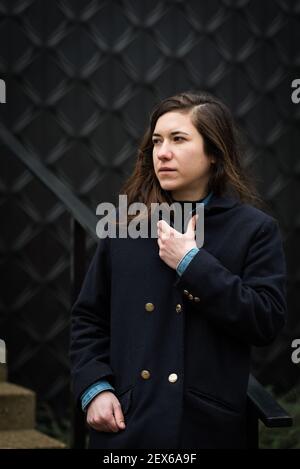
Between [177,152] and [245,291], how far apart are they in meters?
0.44

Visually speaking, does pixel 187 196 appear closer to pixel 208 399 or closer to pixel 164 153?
pixel 164 153

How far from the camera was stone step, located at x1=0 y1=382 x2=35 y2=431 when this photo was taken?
3875 mm

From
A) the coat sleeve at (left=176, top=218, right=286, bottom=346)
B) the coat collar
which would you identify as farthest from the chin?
the coat sleeve at (left=176, top=218, right=286, bottom=346)

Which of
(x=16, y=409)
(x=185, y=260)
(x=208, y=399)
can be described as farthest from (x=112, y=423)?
(x=16, y=409)

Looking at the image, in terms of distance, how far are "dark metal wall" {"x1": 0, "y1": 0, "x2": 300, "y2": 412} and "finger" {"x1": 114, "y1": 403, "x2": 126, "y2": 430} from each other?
8.84 ft

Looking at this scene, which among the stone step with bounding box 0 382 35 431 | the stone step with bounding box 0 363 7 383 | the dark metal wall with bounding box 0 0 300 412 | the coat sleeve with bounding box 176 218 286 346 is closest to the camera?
the coat sleeve with bounding box 176 218 286 346

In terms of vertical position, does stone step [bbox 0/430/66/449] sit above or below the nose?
below

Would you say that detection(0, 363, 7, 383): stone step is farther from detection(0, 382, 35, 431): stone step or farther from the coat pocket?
the coat pocket

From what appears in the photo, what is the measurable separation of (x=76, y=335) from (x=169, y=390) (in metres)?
0.34

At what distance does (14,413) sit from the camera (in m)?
3.90

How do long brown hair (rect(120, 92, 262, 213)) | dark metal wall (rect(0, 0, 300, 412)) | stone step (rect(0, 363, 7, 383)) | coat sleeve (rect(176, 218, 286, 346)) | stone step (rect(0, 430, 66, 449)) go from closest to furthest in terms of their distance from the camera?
1. coat sleeve (rect(176, 218, 286, 346))
2. long brown hair (rect(120, 92, 262, 213))
3. stone step (rect(0, 430, 66, 449))
4. stone step (rect(0, 363, 7, 383))
5. dark metal wall (rect(0, 0, 300, 412))

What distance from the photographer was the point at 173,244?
2301 mm

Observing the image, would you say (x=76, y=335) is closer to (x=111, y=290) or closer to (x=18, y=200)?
(x=111, y=290)
